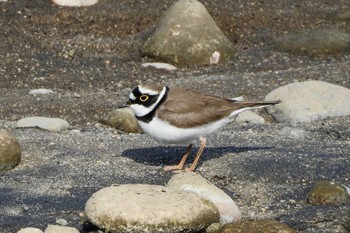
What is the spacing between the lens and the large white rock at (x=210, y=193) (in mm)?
6895

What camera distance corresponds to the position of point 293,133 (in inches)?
382

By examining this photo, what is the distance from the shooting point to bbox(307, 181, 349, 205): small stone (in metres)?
7.11

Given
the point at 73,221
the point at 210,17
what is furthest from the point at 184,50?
the point at 73,221

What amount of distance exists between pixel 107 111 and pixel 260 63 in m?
3.30

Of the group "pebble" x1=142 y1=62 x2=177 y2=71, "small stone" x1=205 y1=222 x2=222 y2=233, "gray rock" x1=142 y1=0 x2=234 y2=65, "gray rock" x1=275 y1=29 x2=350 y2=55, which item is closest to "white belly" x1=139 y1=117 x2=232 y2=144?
"small stone" x1=205 y1=222 x2=222 y2=233

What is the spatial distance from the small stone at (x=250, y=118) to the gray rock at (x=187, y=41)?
302 cm

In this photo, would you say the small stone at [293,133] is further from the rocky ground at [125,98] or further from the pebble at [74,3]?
the pebble at [74,3]

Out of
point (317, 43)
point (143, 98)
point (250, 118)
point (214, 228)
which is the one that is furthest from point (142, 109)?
point (317, 43)

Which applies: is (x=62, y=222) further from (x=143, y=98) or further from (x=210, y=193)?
(x=143, y=98)

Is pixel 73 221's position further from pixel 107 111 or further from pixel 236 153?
pixel 107 111

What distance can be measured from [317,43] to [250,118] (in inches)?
152

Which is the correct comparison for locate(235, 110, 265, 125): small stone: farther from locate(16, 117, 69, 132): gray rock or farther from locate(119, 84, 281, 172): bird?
locate(119, 84, 281, 172): bird

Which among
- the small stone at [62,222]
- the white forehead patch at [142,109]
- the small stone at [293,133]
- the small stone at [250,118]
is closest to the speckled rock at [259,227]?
the small stone at [62,222]

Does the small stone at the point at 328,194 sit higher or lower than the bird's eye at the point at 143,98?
lower
